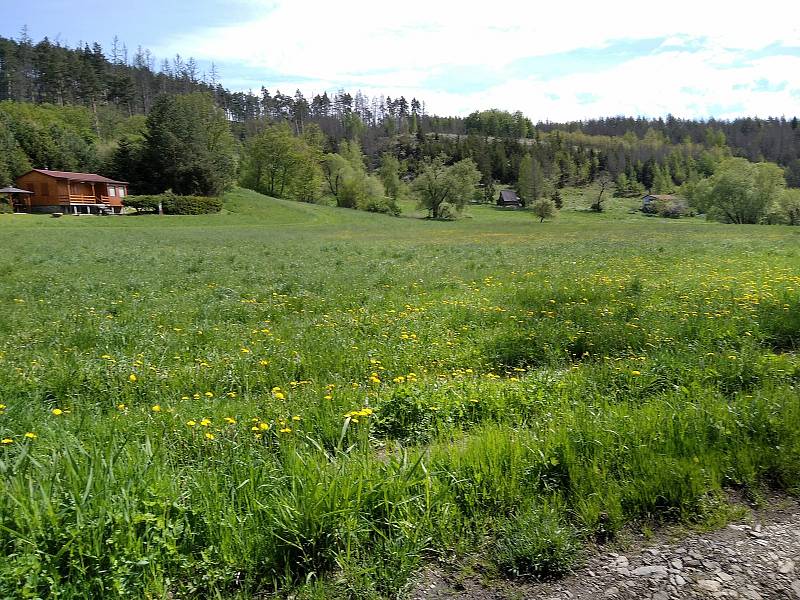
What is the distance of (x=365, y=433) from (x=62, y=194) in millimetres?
83831

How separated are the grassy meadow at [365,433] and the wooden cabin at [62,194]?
73.8 m

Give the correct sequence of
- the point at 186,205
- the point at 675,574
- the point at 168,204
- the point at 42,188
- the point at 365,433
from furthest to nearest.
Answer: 1. the point at 42,188
2. the point at 186,205
3. the point at 168,204
4. the point at 365,433
5. the point at 675,574

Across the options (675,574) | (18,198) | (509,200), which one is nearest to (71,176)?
(18,198)

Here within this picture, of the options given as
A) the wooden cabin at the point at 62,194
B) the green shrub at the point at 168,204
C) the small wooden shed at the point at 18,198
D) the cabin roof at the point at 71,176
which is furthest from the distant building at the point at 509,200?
the small wooden shed at the point at 18,198

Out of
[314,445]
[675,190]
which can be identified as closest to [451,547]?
[314,445]

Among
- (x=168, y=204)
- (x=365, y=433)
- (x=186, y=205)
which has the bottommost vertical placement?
(x=365, y=433)

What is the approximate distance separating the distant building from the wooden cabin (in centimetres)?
9299

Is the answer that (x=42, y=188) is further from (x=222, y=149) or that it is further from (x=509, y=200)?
(x=509, y=200)

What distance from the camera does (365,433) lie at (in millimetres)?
4551

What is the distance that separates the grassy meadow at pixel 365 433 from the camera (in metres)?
3.10

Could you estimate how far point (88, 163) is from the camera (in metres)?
88.1

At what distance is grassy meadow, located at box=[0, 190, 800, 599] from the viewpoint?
3.10 m

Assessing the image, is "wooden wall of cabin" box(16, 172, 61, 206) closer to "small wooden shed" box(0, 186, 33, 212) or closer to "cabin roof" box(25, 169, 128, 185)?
"cabin roof" box(25, 169, 128, 185)

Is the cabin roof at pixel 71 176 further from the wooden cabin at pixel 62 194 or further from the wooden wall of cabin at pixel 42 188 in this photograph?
the wooden wall of cabin at pixel 42 188
